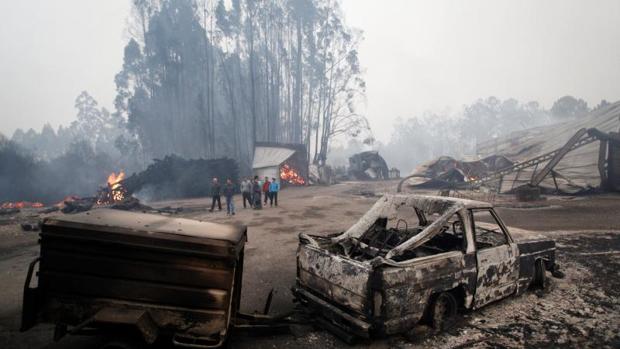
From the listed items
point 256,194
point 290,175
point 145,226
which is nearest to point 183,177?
point 290,175

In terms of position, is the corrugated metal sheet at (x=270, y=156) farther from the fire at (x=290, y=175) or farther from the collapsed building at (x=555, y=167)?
the collapsed building at (x=555, y=167)

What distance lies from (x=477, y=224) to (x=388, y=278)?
3.18 m

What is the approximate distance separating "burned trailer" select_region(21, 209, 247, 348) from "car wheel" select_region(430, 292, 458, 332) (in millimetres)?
2484

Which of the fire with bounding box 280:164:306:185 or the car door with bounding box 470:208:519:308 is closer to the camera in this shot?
the car door with bounding box 470:208:519:308

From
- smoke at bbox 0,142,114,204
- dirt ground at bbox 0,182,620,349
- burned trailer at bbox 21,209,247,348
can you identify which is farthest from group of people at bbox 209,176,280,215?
smoke at bbox 0,142,114,204

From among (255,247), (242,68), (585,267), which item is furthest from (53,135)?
(585,267)

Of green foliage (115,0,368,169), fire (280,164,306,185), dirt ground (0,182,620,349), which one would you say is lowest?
dirt ground (0,182,620,349)

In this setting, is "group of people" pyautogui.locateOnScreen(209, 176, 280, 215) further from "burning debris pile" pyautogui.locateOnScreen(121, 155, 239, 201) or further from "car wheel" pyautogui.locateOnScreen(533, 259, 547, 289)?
"car wheel" pyautogui.locateOnScreen(533, 259, 547, 289)

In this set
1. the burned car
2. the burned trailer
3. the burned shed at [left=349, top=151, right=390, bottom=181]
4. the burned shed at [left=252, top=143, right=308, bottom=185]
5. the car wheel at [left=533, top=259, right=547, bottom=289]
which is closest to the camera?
the burned trailer

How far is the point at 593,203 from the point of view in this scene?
14.0 meters

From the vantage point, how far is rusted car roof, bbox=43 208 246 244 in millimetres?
2865

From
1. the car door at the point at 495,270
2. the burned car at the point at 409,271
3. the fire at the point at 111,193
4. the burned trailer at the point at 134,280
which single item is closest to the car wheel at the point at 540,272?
the burned car at the point at 409,271

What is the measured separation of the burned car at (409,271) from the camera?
347cm

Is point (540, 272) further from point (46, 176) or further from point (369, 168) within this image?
point (46, 176)
